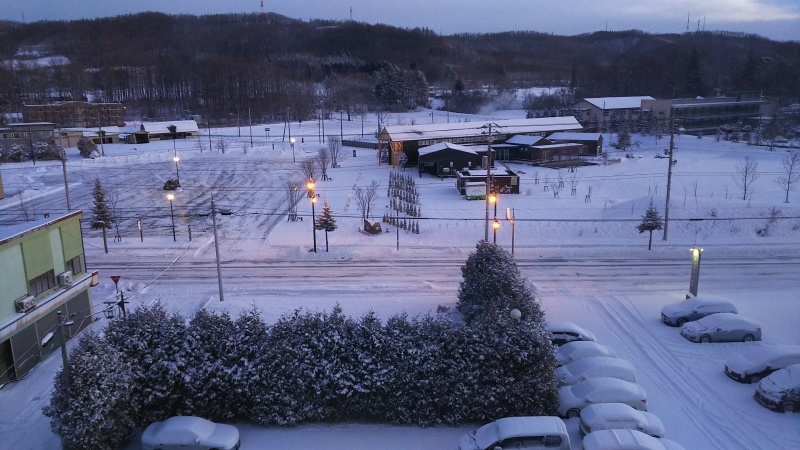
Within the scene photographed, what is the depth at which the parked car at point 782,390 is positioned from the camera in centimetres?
1011

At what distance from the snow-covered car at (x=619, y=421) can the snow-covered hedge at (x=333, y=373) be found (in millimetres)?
791

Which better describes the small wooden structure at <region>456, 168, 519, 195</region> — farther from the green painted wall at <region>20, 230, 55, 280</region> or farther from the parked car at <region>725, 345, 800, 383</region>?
the green painted wall at <region>20, 230, 55, 280</region>

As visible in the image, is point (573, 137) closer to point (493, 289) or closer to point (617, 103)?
point (617, 103)

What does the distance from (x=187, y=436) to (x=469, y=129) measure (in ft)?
127

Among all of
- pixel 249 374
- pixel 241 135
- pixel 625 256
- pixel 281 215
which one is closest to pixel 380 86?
pixel 241 135

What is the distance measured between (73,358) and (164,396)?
1.52 m

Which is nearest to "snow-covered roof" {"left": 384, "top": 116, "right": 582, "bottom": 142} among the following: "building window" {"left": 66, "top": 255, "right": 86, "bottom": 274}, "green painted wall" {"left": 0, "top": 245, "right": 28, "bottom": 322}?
"building window" {"left": 66, "top": 255, "right": 86, "bottom": 274}

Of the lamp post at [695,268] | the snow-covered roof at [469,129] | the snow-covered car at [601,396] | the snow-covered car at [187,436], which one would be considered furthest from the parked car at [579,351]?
the snow-covered roof at [469,129]

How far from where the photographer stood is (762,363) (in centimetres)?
1109

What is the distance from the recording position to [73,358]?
848 cm

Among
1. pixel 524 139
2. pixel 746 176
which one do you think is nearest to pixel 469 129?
pixel 524 139

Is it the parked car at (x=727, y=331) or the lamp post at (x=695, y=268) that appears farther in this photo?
the lamp post at (x=695, y=268)

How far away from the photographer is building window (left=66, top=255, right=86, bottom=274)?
13648mm

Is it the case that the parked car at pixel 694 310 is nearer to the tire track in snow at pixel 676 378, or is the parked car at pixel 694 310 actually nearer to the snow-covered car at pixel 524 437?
the tire track in snow at pixel 676 378
